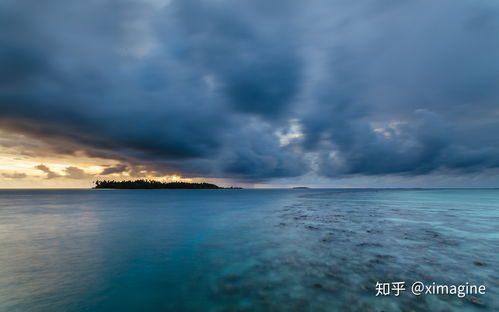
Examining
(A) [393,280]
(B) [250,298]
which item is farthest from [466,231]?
(B) [250,298]

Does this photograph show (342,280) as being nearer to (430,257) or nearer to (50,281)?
(430,257)

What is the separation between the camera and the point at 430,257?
13.0 meters

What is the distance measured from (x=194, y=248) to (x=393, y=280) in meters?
12.8

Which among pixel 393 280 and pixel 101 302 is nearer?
pixel 101 302

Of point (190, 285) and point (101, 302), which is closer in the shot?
point (101, 302)

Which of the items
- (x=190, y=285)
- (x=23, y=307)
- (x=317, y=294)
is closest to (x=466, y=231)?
(x=317, y=294)

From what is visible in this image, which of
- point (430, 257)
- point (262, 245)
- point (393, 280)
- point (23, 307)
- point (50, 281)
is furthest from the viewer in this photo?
point (262, 245)

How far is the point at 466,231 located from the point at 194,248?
25034mm

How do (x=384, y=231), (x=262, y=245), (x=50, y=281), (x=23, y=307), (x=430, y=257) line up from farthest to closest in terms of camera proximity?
1. (x=384, y=231)
2. (x=262, y=245)
3. (x=430, y=257)
4. (x=50, y=281)
5. (x=23, y=307)

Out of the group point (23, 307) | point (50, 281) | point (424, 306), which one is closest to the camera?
point (424, 306)

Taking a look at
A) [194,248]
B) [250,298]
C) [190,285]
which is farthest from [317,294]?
[194,248]

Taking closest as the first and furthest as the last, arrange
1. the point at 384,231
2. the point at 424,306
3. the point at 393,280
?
the point at 424,306
the point at 393,280
the point at 384,231

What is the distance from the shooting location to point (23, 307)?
27.4ft

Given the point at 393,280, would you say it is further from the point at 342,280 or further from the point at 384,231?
the point at 384,231
